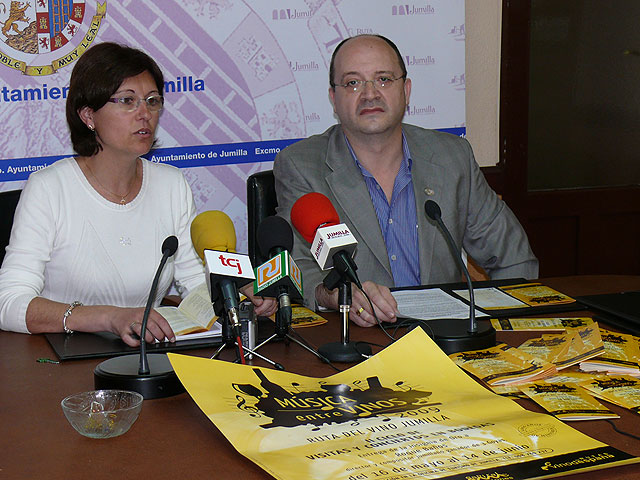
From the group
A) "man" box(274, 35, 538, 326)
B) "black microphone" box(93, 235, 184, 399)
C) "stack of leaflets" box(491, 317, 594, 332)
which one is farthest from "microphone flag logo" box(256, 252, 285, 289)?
"man" box(274, 35, 538, 326)

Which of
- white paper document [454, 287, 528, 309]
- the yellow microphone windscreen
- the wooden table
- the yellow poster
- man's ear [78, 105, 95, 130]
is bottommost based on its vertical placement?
the wooden table

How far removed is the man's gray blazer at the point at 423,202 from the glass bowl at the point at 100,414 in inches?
46.7

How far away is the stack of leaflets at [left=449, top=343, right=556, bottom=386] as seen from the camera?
4.96ft

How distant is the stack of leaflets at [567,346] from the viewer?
5.20 feet

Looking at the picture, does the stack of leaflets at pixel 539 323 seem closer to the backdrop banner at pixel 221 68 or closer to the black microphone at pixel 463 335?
the black microphone at pixel 463 335

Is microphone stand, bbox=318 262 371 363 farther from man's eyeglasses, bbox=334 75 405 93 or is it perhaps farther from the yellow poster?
man's eyeglasses, bbox=334 75 405 93

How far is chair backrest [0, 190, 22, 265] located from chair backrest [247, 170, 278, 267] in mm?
741

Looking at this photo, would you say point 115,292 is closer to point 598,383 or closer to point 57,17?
point 57,17

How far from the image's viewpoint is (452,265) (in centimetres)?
278

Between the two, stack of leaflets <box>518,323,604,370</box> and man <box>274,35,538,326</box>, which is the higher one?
man <box>274,35,538,326</box>

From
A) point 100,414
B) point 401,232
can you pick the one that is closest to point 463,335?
point 100,414

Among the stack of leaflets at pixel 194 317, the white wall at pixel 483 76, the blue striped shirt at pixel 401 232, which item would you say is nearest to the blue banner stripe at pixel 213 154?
the blue striped shirt at pixel 401 232

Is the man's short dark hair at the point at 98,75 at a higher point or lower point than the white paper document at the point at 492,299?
higher

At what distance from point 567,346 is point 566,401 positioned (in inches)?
10.2
